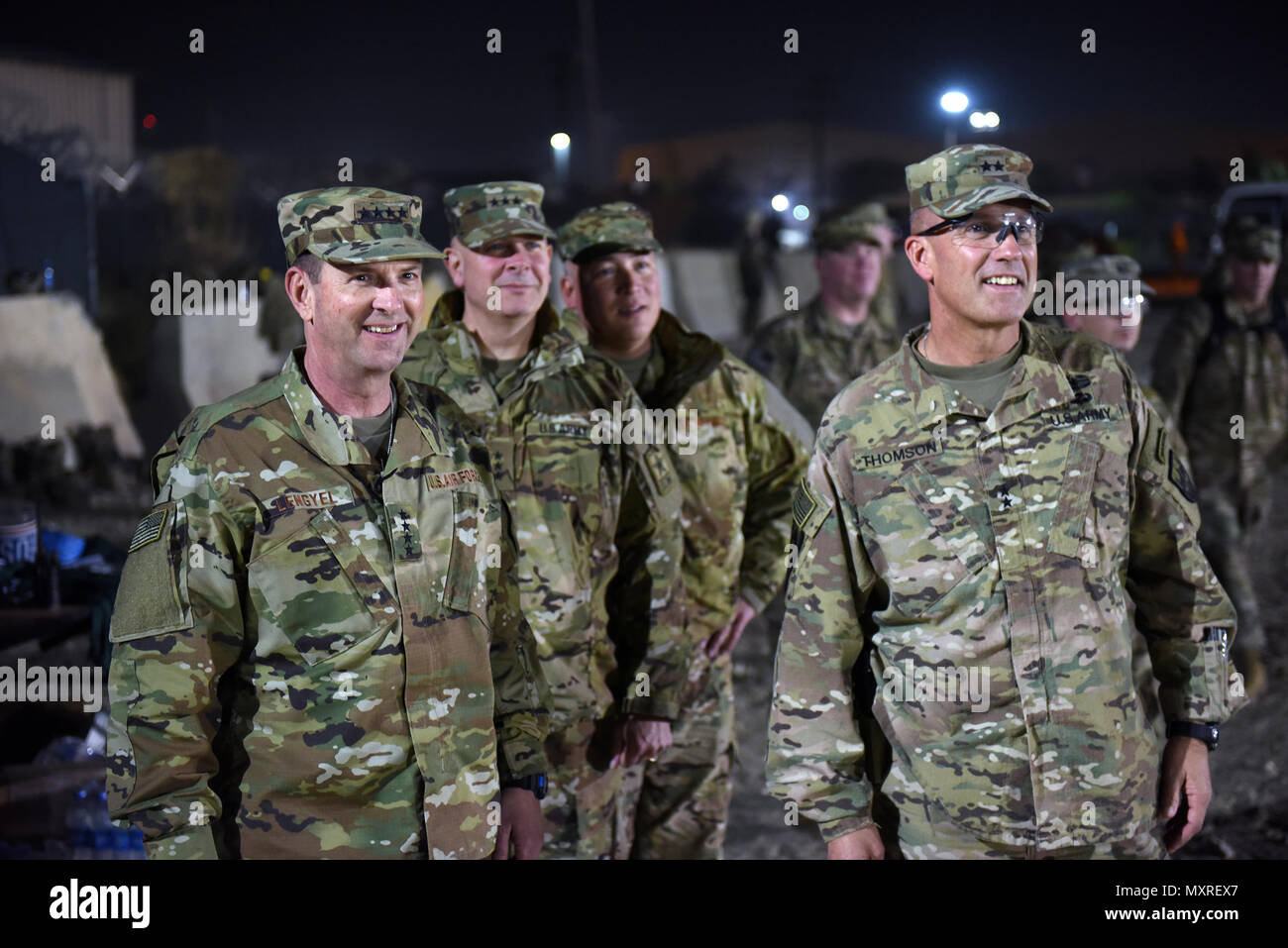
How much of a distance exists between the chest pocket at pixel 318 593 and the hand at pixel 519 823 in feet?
1.66

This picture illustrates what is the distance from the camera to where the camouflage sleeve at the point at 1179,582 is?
2492 millimetres

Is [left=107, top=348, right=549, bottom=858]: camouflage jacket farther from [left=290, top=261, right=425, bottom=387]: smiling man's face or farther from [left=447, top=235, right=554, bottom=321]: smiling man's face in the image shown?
[left=447, top=235, right=554, bottom=321]: smiling man's face

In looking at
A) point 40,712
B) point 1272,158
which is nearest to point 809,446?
point 40,712

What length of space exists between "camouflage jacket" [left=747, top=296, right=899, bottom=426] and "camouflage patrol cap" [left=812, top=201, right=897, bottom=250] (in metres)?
0.34

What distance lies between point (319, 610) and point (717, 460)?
1.95 meters

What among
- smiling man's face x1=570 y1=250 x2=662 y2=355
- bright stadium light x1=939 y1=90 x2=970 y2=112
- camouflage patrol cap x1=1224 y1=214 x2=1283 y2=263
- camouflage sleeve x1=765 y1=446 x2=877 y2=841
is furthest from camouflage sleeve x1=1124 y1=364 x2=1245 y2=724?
camouflage patrol cap x1=1224 y1=214 x2=1283 y2=263

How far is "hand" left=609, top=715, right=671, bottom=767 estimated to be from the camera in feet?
11.4

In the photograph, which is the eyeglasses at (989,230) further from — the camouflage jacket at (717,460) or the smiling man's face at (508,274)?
the camouflage jacket at (717,460)

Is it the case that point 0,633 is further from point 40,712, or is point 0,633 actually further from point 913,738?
point 913,738

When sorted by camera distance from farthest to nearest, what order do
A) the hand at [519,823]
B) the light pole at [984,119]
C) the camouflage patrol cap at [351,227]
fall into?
the light pole at [984,119] < the hand at [519,823] < the camouflage patrol cap at [351,227]

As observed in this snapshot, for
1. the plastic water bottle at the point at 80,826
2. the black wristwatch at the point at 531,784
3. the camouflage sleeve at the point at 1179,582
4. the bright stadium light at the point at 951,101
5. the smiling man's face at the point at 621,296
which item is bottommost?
the plastic water bottle at the point at 80,826

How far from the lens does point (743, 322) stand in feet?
62.4

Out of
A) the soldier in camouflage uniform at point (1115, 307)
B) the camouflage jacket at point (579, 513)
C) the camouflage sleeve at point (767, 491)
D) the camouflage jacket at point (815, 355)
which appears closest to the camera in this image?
the camouflage jacket at point (579, 513)

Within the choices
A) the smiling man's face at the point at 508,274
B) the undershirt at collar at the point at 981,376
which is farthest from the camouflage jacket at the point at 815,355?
the undershirt at collar at the point at 981,376
